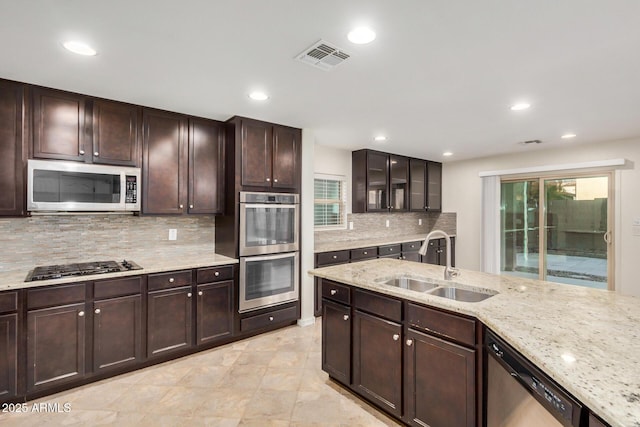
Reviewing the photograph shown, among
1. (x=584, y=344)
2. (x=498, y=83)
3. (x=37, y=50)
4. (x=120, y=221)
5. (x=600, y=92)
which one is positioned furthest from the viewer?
(x=120, y=221)

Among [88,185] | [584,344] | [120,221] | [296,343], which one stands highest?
[88,185]

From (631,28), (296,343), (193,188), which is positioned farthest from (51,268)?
(631,28)

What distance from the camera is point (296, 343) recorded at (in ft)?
11.0

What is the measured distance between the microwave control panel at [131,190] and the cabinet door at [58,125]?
384 mm

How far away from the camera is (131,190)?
2.89m

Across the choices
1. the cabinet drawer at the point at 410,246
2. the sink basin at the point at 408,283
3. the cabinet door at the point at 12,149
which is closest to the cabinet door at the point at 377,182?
the cabinet drawer at the point at 410,246

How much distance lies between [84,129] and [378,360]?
297cm

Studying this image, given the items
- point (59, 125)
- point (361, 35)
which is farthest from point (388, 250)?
point (59, 125)

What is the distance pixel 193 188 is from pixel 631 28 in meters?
3.42

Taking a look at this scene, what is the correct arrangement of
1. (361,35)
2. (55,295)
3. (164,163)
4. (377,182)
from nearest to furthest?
(361,35) < (55,295) < (164,163) < (377,182)

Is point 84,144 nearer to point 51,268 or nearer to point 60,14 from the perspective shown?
point 51,268

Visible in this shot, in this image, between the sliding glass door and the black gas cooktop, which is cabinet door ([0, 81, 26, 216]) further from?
the sliding glass door

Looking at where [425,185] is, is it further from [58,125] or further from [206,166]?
[58,125]

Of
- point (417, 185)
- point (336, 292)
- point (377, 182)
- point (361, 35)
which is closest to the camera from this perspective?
point (361, 35)
